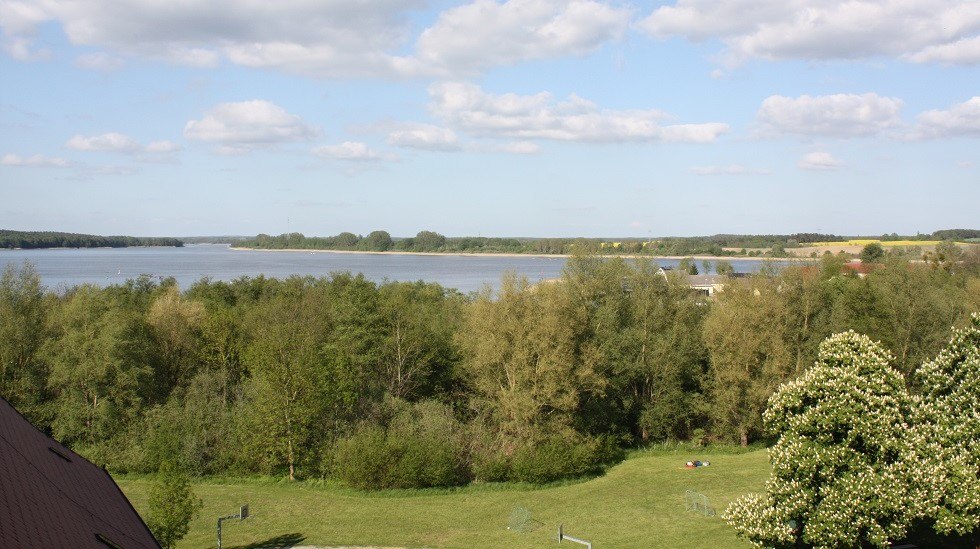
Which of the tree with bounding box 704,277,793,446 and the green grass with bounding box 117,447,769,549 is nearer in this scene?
the green grass with bounding box 117,447,769,549

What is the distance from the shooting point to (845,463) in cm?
1605

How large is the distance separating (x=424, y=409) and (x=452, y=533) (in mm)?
9500

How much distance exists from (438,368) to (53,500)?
27.4 m

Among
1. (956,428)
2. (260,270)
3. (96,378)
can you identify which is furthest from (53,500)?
(260,270)

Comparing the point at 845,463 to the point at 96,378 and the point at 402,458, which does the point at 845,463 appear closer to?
the point at 402,458

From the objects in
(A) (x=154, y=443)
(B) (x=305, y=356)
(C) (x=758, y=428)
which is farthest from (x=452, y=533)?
(C) (x=758, y=428)

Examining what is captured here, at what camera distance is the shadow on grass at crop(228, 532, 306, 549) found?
22.5m

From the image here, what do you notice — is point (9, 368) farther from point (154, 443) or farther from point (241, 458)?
point (241, 458)

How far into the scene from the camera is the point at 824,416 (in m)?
16.0

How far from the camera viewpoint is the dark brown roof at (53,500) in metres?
8.55

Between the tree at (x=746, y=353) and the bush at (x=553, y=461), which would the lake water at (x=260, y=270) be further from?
the bush at (x=553, y=461)

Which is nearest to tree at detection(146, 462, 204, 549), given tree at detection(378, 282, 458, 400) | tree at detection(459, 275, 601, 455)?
tree at detection(378, 282, 458, 400)

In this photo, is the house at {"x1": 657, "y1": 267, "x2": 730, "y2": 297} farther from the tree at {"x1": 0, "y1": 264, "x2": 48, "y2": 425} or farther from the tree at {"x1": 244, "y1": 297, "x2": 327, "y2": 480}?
the tree at {"x1": 0, "y1": 264, "x2": 48, "y2": 425}

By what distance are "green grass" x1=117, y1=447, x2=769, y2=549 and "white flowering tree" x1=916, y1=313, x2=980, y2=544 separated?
6.06 meters
